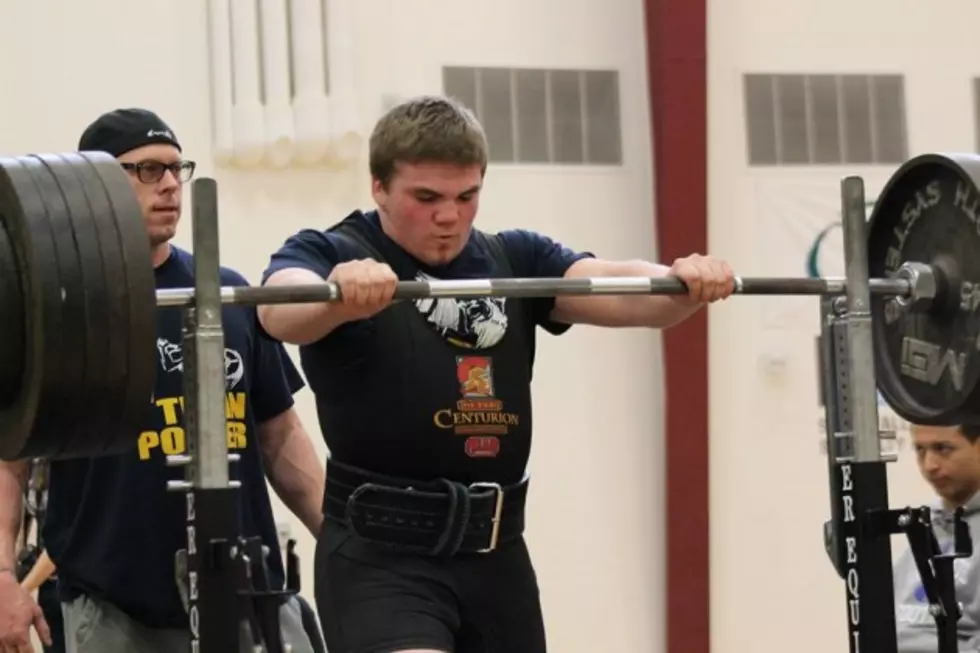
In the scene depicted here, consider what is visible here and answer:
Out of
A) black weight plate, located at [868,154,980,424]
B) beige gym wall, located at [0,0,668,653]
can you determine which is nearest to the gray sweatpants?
black weight plate, located at [868,154,980,424]

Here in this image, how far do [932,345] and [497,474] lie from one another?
0.90m

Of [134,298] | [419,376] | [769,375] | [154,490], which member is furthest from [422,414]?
[769,375]

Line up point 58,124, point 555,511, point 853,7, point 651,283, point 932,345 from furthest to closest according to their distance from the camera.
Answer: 1. point 853,7
2. point 555,511
3. point 58,124
4. point 932,345
5. point 651,283

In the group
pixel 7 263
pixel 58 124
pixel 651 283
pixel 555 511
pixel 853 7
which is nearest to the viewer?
pixel 7 263

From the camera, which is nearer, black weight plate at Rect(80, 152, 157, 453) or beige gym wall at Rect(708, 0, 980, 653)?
black weight plate at Rect(80, 152, 157, 453)

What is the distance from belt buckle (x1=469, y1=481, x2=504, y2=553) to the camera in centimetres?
270

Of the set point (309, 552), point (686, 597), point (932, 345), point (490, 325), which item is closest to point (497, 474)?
point (490, 325)

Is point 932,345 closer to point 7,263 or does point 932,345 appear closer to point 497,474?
point 497,474

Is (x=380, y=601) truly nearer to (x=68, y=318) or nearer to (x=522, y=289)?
(x=522, y=289)

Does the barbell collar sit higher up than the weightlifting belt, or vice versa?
the barbell collar

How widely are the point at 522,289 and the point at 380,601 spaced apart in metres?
0.60

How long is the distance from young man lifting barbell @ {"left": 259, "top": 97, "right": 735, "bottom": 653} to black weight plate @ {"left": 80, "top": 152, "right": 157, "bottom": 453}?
0.29 metres

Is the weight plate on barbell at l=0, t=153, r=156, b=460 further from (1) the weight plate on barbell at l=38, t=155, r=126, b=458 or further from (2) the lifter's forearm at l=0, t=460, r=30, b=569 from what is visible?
(2) the lifter's forearm at l=0, t=460, r=30, b=569

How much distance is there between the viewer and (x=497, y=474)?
2.74 metres
